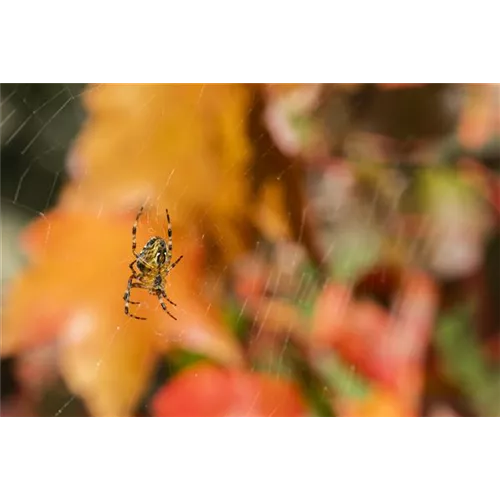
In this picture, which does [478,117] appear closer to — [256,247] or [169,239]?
[256,247]

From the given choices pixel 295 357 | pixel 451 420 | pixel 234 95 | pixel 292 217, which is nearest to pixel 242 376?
pixel 295 357

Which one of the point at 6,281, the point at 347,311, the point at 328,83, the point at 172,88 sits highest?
the point at 328,83

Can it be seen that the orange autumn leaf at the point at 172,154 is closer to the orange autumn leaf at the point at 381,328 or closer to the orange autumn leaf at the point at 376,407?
the orange autumn leaf at the point at 381,328

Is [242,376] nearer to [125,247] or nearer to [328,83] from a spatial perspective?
[125,247]

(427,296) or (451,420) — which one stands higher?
(427,296)

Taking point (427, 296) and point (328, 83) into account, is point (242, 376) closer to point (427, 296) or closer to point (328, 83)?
point (427, 296)

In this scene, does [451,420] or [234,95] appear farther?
[451,420]

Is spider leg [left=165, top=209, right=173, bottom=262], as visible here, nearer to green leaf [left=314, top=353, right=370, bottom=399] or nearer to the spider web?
the spider web
